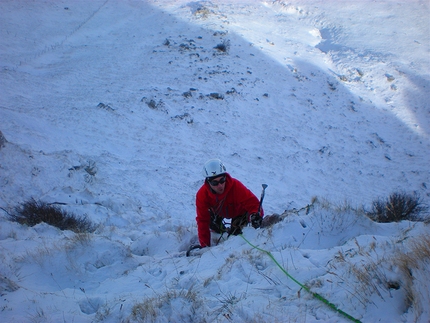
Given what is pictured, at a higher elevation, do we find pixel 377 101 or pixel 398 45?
pixel 398 45

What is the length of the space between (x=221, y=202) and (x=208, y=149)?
6.95 metres

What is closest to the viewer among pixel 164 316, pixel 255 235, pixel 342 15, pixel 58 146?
pixel 164 316

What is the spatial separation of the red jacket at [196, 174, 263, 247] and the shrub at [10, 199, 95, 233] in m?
2.54

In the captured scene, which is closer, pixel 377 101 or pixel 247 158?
pixel 247 158

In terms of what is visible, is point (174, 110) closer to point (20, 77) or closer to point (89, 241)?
point (20, 77)

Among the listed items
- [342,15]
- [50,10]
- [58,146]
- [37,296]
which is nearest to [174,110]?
[58,146]

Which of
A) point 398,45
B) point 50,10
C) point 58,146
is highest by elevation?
point 398,45

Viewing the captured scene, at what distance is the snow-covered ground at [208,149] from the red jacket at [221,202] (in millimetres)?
372

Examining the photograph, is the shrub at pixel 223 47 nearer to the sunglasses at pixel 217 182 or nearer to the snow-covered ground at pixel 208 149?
the snow-covered ground at pixel 208 149

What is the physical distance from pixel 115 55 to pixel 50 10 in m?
8.83

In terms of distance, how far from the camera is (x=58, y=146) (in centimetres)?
927

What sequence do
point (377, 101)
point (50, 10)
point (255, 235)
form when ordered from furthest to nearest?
point (50, 10)
point (377, 101)
point (255, 235)

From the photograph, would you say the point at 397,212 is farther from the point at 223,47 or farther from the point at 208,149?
the point at 223,47

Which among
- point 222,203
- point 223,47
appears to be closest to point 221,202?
point 222,203
